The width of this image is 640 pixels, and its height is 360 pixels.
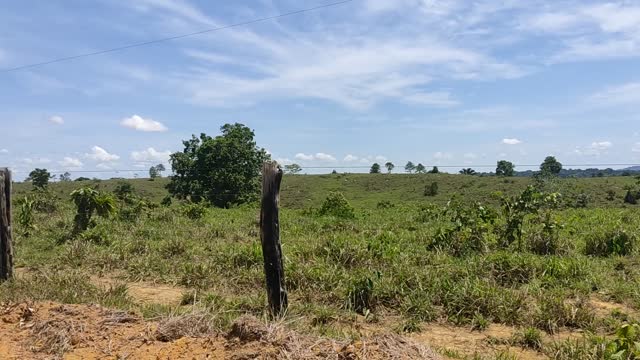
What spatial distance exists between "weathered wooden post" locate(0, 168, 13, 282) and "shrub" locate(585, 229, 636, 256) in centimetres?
968

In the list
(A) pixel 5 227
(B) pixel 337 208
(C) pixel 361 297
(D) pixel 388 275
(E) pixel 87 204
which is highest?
(E) pixel 87 204

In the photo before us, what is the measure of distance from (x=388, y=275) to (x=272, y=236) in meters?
2.55

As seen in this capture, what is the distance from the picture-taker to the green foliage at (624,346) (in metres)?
4.07

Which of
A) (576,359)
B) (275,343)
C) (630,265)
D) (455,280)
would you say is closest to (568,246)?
(630,265)

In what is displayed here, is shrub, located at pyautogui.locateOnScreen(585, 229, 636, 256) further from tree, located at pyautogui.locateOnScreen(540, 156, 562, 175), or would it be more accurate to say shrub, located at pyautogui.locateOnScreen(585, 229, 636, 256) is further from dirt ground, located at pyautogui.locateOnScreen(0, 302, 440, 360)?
tree, located at pyautogui.locateOnScreen(540, 156, 562, 175)

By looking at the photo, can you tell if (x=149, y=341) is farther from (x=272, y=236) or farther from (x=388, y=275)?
(x=388, y=275)

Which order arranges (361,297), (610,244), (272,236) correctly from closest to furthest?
(272,236), (361,297), (610,244)

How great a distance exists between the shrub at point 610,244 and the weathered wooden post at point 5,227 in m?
9.68

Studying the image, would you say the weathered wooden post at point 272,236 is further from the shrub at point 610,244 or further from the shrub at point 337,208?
the shrub at point 337,208

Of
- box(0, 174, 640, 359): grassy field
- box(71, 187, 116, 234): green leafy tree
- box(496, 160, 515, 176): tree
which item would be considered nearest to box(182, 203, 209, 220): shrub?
box(0, 174, 640, 359): grassy field

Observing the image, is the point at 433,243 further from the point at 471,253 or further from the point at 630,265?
the point at 630,265

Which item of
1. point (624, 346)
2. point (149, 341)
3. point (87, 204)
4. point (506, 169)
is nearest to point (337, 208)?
point (87, 204)

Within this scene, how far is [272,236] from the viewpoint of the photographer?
569 cm

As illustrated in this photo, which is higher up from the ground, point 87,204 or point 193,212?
point 87,204
